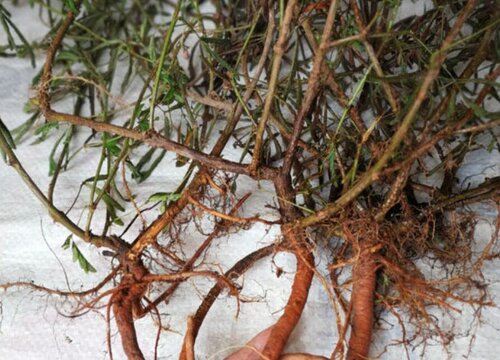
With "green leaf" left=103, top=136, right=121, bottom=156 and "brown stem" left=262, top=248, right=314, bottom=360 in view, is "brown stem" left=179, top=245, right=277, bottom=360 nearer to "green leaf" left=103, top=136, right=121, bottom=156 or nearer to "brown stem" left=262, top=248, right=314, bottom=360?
"brown stem" left=262, top=248, right=314, bottom=360

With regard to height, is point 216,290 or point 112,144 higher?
point 112,144

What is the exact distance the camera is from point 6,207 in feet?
2.90

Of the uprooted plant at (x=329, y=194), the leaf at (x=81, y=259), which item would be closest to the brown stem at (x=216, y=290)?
the uprooted plant at (x=329, y=194)

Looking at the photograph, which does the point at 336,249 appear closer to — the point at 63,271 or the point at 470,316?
the point at 470,316

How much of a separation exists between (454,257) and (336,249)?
0.13m

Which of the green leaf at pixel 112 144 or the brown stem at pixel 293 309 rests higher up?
the green leaf at pixel 112 144

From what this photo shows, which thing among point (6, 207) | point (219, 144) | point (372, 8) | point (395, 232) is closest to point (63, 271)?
point (6, 207)

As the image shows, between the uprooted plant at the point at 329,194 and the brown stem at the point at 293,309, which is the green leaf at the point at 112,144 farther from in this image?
the brown stem at the point at 293,309

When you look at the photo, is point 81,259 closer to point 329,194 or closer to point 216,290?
point 216,290

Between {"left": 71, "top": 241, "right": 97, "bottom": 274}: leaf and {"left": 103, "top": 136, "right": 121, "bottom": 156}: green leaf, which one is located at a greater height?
{"left": 103, "top": 136, "right": 121, "bottom": 156}: green leaf

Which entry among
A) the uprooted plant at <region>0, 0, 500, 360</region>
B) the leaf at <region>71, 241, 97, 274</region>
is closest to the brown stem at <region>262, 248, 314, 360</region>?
the uprooted plant at <region>0, 0, 500, 360</region>

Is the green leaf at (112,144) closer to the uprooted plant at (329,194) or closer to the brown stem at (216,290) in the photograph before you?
the uprooted plant at (329,194)

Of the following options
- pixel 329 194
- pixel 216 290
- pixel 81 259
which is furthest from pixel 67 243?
pixel 329 194

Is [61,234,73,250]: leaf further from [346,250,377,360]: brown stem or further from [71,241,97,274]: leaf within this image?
[346,250,377,360]: brown stem
